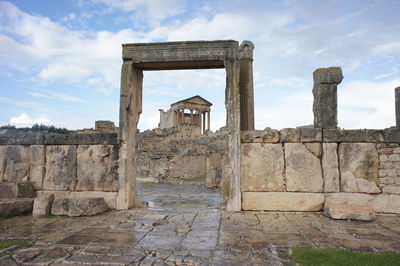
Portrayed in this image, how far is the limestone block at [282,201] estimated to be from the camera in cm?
616

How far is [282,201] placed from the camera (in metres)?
6.23

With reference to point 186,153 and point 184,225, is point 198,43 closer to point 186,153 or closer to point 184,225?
point 184,225

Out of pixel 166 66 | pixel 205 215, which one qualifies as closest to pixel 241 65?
pixel 166 66

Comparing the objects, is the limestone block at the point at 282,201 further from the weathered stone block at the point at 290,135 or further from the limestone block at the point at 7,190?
the limestone block at the point at 7,190

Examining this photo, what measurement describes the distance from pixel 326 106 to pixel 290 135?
1178 millimetres

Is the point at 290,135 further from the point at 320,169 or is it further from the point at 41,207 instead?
the point at 41,207

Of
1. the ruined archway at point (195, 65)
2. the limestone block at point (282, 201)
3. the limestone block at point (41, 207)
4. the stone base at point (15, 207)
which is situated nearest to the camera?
the stone base at point (15, 207)

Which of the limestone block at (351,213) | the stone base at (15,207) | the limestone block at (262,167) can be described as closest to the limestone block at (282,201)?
the limestone block at (262,167)

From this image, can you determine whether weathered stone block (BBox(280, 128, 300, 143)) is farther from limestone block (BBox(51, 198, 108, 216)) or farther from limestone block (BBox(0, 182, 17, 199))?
limestone block (BBox(0, 182, 17, 199))

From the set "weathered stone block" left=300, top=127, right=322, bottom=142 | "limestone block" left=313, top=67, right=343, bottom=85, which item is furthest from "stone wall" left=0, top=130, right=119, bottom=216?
"limestone block" left=313, top=67, right=343, bottom=85

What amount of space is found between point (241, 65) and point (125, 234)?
4772 millimetres

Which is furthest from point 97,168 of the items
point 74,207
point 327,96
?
point 327,96

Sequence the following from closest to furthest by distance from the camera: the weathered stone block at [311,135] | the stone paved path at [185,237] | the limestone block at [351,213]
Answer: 1. the stone paved path at [185,237]
2. the limestone block at [351,213]
3. the weathered stone block at [311,135]

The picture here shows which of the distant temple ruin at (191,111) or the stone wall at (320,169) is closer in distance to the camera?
the stone wall at (320,169)
